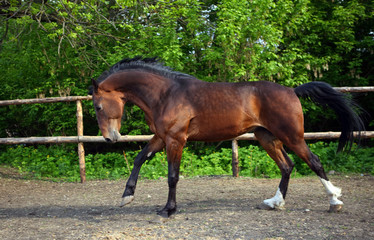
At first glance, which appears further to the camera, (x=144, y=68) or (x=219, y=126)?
(x=144, y=68)

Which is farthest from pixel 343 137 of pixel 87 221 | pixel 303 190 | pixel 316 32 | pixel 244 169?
pixel 316 32

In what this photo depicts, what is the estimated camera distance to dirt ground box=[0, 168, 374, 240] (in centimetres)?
335

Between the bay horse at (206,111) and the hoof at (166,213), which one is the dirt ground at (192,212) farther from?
the bay horse at (206,111)

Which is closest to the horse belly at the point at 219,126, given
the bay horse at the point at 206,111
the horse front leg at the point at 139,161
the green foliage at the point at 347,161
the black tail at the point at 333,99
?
the bay horse at the point at 206,111

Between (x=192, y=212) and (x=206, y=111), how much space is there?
122 centimetres

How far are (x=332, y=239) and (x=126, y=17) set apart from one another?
8.01m

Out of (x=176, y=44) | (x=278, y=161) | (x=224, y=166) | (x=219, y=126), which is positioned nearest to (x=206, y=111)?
(x=219, y=126)

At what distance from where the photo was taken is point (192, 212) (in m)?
4.21

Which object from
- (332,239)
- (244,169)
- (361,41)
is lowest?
(244,169)

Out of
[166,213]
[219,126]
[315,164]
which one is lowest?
[166,213]

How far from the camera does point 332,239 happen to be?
3.08 meters

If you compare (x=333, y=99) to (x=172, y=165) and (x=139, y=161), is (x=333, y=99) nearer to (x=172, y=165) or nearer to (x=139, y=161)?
(x=172, y=165)

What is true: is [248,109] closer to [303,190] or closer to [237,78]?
[303,190]

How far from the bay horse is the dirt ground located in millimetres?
319
